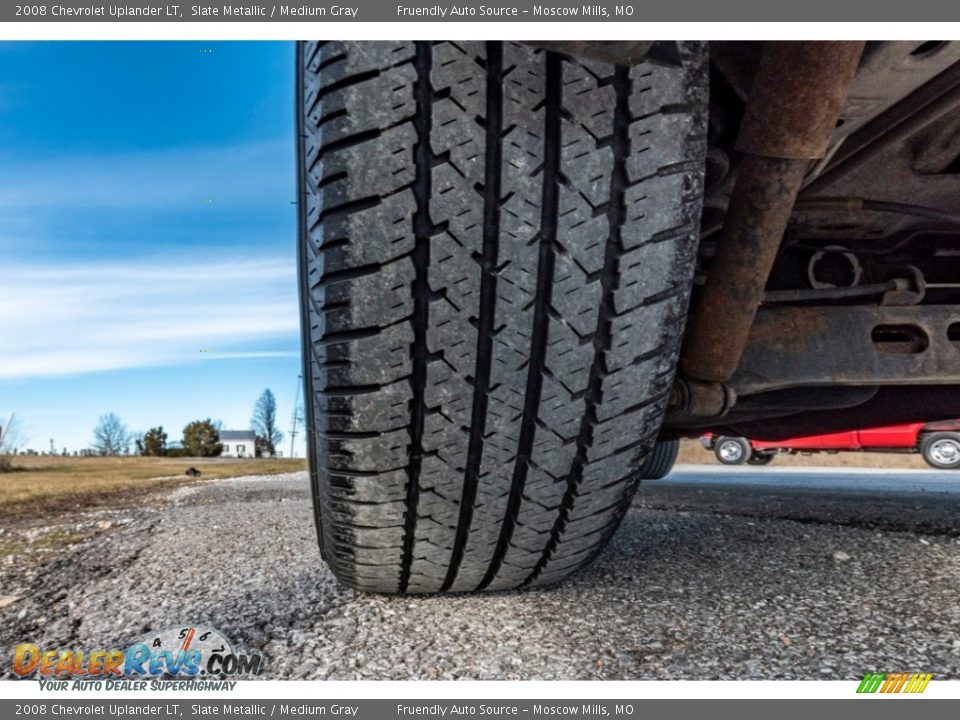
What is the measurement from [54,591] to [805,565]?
159 cm

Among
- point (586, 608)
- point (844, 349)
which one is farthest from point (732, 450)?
point (586, 608)

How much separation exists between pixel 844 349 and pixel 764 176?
0.58 m

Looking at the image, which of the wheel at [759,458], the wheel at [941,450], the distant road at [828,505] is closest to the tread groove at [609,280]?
the distant road at [828,505]

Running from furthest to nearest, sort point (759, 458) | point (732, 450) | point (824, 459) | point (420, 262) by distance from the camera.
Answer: point (824, 459), point (759, 458), point (732, 450), point (420, 262)

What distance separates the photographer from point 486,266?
847 mm

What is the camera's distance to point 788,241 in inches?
55.1

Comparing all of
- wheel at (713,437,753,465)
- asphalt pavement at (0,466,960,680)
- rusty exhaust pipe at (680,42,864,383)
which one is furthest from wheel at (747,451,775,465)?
rusty exhaust pipe at (680,42,864,383)

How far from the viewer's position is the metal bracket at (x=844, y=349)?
54.1 inches

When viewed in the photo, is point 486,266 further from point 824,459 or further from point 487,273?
point 824,459

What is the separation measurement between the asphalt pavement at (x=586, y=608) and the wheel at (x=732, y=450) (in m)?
6.01

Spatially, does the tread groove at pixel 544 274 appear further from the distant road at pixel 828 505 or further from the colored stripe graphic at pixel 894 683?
the distant road at pixel 828 505

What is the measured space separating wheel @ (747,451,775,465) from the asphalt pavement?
6302 millimetres

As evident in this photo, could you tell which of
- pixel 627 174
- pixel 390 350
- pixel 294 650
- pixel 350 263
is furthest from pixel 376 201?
pixel 294 650

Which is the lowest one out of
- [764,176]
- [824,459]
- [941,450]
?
[824,459]
